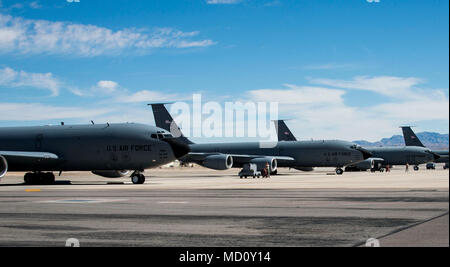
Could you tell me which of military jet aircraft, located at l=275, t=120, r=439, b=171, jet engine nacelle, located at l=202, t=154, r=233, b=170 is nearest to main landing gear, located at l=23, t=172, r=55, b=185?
jet engine nacelle, located at l=202, t=154, r=233, b=170

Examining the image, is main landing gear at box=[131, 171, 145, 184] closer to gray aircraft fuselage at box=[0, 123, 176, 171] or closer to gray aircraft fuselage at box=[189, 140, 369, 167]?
gray aircraft fuselage at box=[0, 123, 176, 171]

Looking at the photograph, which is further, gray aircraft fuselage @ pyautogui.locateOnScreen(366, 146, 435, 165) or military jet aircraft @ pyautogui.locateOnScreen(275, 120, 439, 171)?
gray aircraft fuselage @ pyautogui.locateOnScreen(366, 146, 435, 165)

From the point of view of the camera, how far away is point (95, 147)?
46.5 metres

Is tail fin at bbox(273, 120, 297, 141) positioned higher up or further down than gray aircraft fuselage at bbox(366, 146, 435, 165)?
higher up

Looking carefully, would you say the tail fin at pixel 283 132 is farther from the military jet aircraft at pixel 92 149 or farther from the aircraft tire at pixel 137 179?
the aircraft tire at pixel 137 179

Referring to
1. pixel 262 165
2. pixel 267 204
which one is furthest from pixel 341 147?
pixel 267 204

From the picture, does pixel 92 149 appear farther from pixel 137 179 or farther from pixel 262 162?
pixel 262 162

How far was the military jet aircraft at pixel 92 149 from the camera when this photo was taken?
4525cm

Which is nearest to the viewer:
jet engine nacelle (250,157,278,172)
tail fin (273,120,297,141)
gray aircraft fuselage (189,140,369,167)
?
jet engine nacelle (250,157,278,172)

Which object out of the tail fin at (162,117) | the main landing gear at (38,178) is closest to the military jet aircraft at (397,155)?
the tail fin at (162,117)

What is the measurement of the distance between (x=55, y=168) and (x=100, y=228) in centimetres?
3573

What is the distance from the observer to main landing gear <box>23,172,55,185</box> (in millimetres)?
49312
